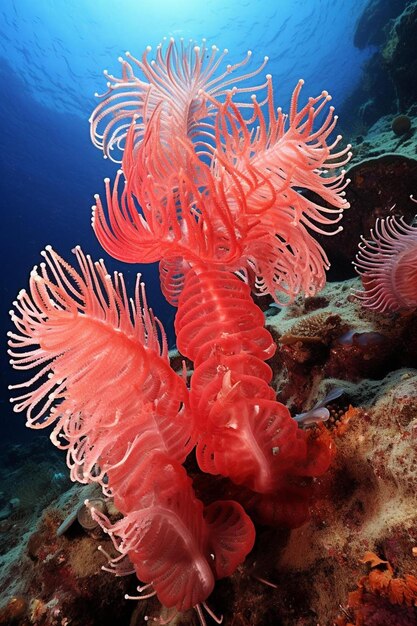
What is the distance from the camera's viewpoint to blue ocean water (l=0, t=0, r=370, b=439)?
93.1 feet

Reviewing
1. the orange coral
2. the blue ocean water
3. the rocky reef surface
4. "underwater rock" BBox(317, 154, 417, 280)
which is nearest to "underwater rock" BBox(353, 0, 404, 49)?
the blue ocean water

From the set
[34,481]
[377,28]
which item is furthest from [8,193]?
[377,28]

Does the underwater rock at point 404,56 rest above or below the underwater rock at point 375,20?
below

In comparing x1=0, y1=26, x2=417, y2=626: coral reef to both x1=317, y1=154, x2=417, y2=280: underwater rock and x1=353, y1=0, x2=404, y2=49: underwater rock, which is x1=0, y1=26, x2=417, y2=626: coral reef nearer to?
x1=317, y1=154, x2=417, y2=280: underwater rock

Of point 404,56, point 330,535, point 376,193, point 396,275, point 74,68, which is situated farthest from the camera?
point 74,68

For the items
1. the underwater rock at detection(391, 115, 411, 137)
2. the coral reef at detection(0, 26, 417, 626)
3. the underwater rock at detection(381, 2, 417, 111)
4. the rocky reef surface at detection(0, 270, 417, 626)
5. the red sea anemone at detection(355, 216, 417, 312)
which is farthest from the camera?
the underwater rock at detection(381, 2, 417, 111)

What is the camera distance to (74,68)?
104 feet

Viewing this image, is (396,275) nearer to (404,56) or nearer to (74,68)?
(404,56)

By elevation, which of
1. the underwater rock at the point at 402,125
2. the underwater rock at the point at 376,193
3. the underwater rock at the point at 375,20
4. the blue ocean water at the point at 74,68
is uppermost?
the blue ocean water at the point at 74,68

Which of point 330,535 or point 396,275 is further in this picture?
point 396,275

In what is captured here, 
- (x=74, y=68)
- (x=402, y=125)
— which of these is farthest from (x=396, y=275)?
(x=74, y=68)

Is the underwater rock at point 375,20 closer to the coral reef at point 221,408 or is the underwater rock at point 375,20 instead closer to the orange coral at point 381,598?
the coral reef at point 221,408

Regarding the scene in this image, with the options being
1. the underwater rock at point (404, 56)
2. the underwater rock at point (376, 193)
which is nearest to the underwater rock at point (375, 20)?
the underwater rock at point (404, 56)

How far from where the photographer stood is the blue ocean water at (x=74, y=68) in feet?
93.1
